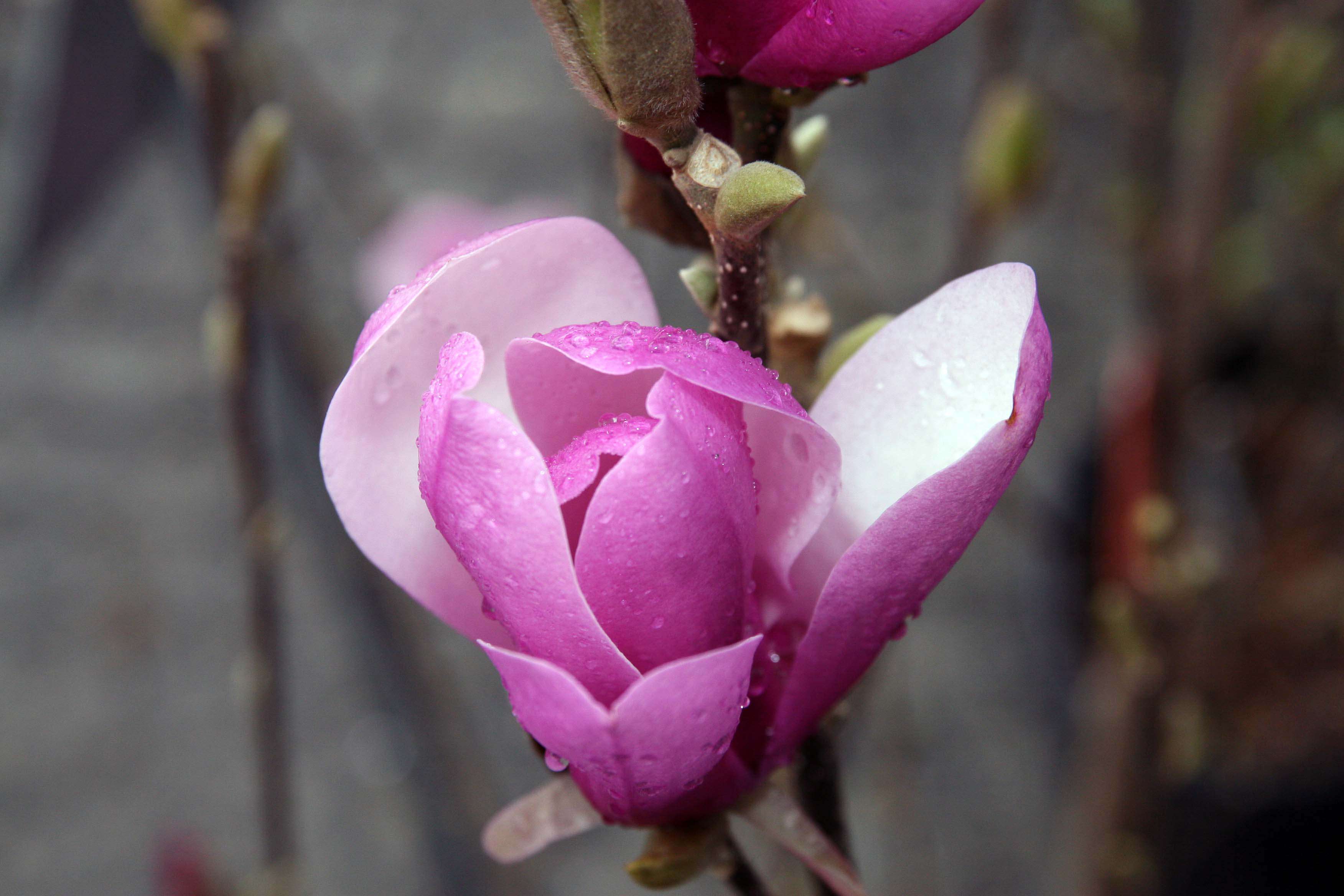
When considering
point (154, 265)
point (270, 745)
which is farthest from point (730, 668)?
point (154, 265)

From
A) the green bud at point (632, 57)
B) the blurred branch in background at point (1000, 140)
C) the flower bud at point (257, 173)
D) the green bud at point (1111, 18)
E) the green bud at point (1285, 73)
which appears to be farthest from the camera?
the green bud at point (1111, 18)

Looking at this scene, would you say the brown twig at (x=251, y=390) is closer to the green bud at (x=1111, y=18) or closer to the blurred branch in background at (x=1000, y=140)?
the blurred branch in background at (x=1000, y=140)

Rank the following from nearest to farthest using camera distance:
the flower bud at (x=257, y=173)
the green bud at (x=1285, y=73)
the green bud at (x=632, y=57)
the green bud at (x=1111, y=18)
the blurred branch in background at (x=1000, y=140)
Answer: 1. the green bud at (x=632, y=57)
2. the flower bud at (x=257, y=173)
3. the blurred branch in background at (x=1000, y=140)
4. the green bud at (x=1285, y=73)
5. the green bud at (x=1111, y=18)

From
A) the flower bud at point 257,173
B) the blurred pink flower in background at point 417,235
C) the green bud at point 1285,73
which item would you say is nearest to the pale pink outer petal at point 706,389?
the flower bud at point 257,173

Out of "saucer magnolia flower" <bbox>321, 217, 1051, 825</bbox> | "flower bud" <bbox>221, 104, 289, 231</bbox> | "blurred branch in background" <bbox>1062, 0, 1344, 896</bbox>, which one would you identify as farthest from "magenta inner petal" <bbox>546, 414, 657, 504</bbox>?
"blurred branch in background" <bbox>1062, 0, 1344, 896</bbox>

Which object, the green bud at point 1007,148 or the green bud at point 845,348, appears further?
the green bud at point 1007,148

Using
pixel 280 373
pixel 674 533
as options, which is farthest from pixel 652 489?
pixel 280 373
